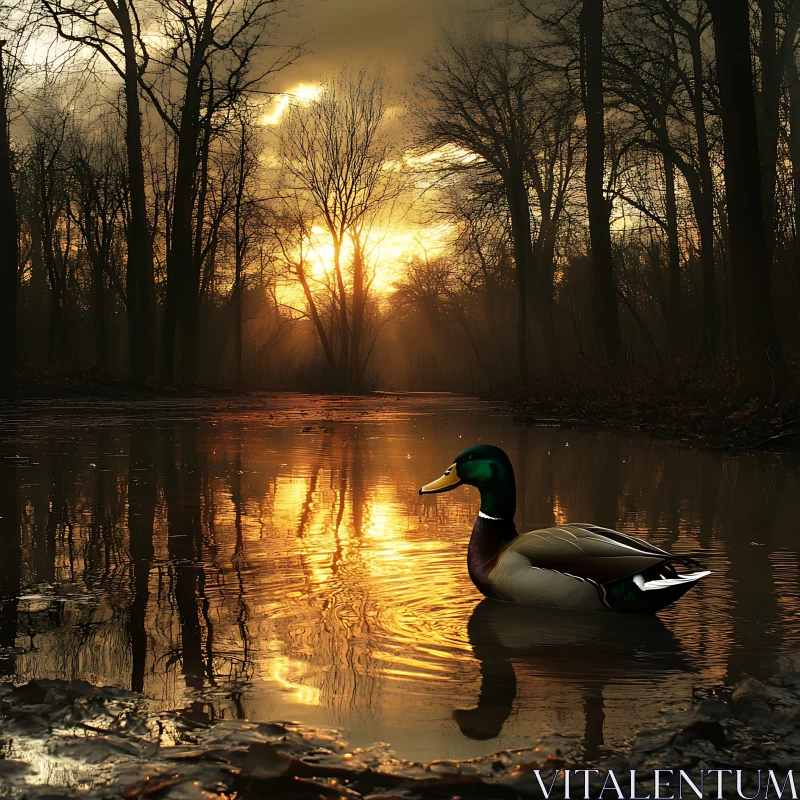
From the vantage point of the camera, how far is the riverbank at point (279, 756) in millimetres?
2482

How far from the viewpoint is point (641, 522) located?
716cm

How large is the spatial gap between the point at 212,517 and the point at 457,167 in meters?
32.3

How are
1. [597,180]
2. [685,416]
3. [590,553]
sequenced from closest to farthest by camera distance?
[590,553], [685,416], [597,180]

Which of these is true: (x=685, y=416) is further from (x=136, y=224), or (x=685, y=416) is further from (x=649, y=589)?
(x=136, y=224)

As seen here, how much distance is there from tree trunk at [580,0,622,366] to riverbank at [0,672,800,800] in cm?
1947

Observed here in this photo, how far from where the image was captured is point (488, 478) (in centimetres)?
506

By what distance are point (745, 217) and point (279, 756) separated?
1319 cm

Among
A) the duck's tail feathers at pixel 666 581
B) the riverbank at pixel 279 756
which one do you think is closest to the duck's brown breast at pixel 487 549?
the duck's tail feathers at pixel 666 581

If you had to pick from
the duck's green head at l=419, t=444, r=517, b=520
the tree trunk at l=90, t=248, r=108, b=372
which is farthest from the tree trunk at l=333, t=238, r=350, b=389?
the duck's green head at l=419, t=444, r=517, b=520

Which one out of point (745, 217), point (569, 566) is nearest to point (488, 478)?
point (569, 566)

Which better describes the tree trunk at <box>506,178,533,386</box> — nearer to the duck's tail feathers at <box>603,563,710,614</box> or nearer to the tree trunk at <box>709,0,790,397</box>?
the tree trunk at <box>709,0,790,397</box>

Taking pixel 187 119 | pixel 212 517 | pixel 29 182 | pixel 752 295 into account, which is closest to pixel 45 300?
pixel 29 182

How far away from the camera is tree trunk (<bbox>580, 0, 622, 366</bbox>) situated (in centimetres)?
2245

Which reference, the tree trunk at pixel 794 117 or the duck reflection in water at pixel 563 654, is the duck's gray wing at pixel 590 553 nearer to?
the duck reflection in water at pixel 563 654
